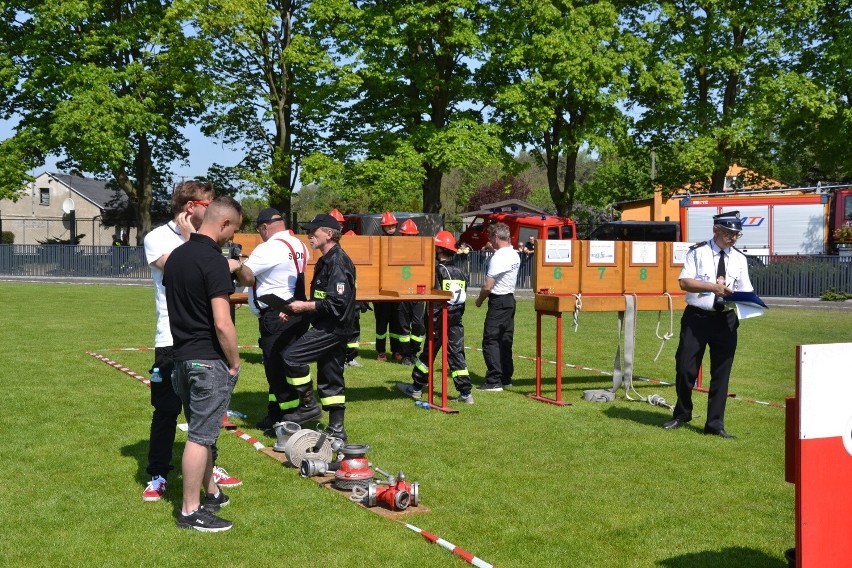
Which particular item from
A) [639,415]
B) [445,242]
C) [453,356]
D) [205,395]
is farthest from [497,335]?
[205,395]

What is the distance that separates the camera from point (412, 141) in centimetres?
3684

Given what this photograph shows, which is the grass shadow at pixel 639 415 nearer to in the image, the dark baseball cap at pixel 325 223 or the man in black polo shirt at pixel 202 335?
the dark baseball cap at pixel 325 223

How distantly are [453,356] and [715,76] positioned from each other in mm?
31595

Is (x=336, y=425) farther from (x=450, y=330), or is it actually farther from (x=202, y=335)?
(x=450, y=330)

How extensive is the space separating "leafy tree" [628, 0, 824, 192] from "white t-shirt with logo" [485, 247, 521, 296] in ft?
88.6

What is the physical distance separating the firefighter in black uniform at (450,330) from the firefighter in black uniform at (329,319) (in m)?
2.35

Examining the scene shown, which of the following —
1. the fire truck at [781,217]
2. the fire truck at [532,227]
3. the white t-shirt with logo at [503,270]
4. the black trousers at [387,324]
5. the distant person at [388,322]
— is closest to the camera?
the white t-shirt with logo at [503,270]

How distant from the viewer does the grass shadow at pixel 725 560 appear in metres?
5.36

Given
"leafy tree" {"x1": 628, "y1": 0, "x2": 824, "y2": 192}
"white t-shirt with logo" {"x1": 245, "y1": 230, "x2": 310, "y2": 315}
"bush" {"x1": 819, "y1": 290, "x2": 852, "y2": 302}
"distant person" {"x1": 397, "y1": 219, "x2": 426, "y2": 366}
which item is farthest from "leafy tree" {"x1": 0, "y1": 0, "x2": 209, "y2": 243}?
"white t-shirt with logo" {"x1": 245, "y1": 230, "x2": 310, "y2": 315}

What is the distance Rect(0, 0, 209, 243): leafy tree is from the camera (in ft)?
125

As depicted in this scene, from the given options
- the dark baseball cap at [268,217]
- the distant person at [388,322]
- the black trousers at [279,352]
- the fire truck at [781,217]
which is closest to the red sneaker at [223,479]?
the black trousers at [279,352]

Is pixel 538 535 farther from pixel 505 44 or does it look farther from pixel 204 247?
pixel 505 44

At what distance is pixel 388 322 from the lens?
14.2 meters

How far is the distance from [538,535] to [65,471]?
147 inches
